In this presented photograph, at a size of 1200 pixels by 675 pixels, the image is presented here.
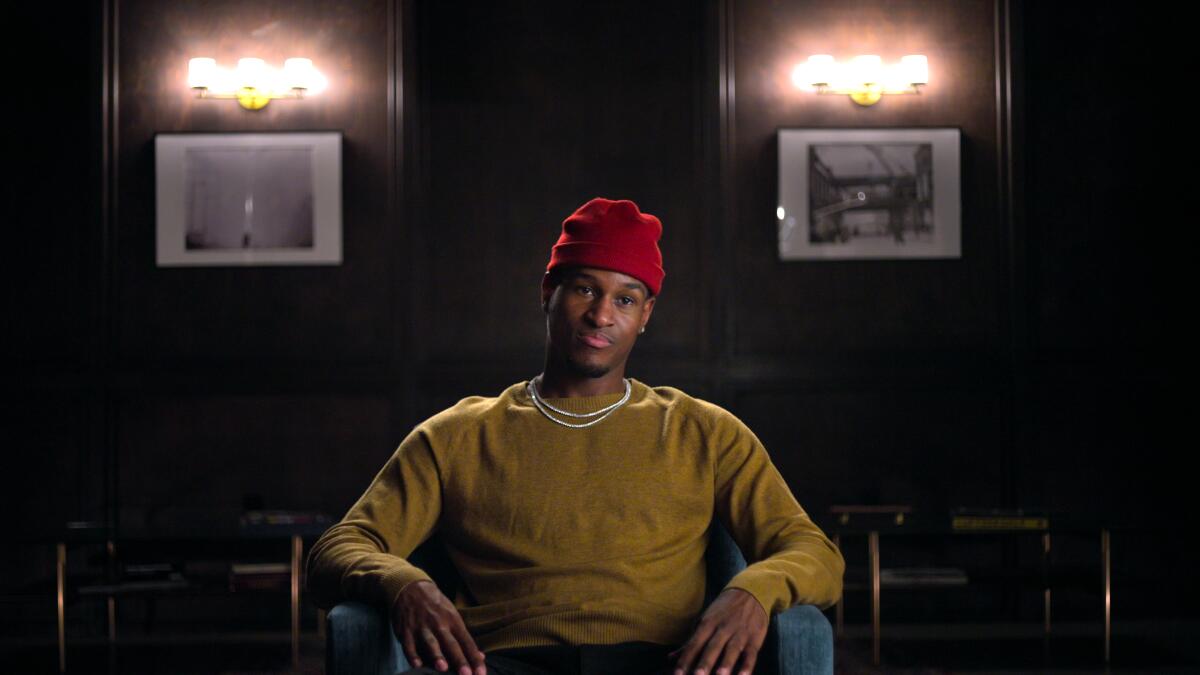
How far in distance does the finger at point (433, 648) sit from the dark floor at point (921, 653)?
8.64 feet

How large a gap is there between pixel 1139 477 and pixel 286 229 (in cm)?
376

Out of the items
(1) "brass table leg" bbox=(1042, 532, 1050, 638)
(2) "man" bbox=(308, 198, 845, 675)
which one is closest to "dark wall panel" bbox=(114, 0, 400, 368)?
(1) "brass table leg" bbox=(1042, 532, 1050, 638)

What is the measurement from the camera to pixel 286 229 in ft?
17.7

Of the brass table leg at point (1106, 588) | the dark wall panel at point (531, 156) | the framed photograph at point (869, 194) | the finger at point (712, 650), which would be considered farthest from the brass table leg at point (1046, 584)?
the finger at point (712, 650)

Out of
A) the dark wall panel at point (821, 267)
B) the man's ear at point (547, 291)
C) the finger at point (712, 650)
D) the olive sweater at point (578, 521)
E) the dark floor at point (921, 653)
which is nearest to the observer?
the finger at point (712, 650)

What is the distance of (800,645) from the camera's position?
210cm

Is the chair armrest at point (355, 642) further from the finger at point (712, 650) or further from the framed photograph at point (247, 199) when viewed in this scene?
the framed photograph at point (247, 199)

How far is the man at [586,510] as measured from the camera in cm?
220

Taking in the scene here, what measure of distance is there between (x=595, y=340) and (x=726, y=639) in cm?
64

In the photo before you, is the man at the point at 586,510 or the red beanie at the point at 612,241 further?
the red beanie at the point at 612,241

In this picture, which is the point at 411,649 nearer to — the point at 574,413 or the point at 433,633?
the point at 433,633

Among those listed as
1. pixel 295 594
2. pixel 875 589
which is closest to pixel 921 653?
pixel 875 589

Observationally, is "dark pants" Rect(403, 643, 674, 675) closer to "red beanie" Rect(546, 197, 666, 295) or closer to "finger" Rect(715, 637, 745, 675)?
"finger" Rect(715, 637, 745, 675)

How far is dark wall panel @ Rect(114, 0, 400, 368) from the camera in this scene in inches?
213
